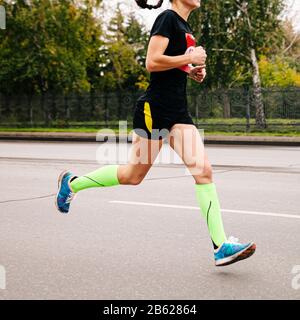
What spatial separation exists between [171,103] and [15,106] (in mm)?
28015

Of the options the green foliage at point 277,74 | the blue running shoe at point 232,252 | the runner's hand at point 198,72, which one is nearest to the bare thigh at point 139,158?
the runner's hand at point 198,72

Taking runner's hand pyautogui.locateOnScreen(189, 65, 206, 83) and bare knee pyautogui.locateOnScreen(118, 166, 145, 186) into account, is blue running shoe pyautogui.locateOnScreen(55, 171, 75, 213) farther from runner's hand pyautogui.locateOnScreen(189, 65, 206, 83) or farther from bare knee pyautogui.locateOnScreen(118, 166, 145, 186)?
runner's hand pyautogui.locateOnScreen(189, 65, 206, 83)

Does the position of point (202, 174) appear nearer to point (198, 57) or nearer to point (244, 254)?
point (244, 254)

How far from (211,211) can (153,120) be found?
2.50ft

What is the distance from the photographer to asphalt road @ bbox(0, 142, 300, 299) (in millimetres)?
4070

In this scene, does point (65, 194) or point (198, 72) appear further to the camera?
point (65, 194)

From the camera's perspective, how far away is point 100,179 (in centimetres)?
511

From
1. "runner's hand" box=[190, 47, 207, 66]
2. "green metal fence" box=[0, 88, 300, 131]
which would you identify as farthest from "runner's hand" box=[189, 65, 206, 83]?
"green metal fence" box=[0, 88, 300, 131]

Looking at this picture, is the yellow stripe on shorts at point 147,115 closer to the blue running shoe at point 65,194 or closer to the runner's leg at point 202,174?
the runner's leg at point 202,174

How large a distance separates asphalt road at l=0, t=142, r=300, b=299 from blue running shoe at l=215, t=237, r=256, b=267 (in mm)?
94

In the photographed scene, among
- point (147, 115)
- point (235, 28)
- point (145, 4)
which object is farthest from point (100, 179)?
point (235, 28)

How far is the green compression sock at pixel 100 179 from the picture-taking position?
16.5 ft

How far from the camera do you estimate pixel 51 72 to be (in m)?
30.0

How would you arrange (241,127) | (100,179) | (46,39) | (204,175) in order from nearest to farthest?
(204,175) < (100,179) < (241,127) < (46,39)
